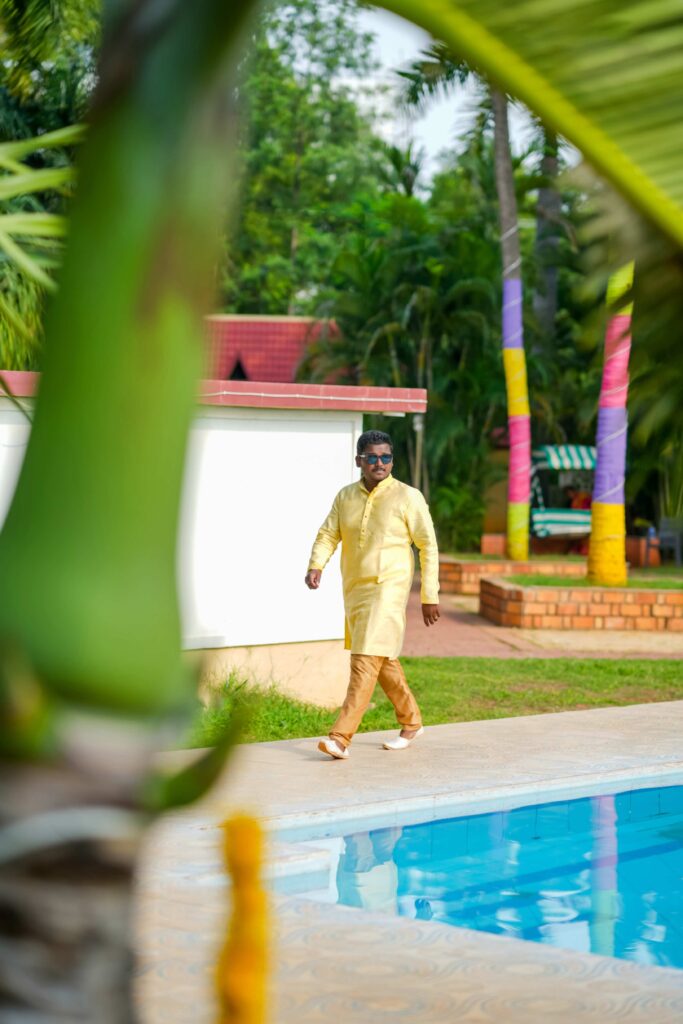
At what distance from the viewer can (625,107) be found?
138cm

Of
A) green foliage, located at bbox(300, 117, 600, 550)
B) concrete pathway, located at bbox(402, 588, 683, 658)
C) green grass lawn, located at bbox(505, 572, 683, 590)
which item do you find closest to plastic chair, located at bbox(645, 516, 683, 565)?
green foliage, located at bbox(300, 117, 600, 550)

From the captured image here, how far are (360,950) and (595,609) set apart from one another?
11495 mm

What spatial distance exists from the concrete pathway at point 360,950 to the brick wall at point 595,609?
787cm

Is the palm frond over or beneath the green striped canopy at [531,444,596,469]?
beneath

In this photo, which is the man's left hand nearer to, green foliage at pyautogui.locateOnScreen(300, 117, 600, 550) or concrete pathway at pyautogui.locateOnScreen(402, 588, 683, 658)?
concrete pathway at pyautogui.locateOnScreen(402, 588, 683, 658)

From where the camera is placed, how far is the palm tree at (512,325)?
2008 centimetres

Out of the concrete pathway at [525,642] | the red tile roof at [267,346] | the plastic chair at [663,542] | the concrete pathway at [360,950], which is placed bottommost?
the concrete pathway at [360,950]

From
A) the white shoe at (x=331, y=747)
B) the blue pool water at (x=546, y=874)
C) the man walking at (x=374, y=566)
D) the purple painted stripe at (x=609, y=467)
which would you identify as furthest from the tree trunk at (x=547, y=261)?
the blue pool water at (x=546, y=874)

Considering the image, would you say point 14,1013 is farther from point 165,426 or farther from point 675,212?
point 675,212

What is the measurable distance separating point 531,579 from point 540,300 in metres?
11.0

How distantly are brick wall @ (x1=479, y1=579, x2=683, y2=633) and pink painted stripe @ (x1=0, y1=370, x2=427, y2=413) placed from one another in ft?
19.4

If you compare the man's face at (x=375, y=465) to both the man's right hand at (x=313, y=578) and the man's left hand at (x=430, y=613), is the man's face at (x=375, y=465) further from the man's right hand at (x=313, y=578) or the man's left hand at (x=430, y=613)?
the man's left hand at (x=430, y=613)

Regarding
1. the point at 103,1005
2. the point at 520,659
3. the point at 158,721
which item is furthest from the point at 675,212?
the point at 520,659

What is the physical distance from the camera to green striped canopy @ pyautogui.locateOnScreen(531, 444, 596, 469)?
25.5 meters
